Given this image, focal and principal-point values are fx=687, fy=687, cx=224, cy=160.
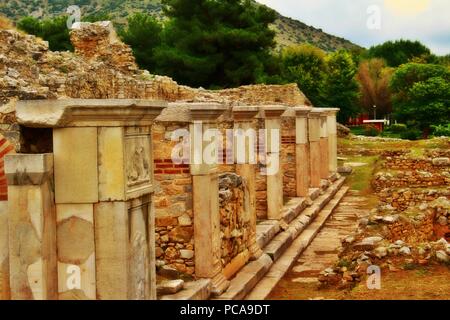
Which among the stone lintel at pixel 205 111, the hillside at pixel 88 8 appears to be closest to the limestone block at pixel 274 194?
the stone lintel at pixel 205 111

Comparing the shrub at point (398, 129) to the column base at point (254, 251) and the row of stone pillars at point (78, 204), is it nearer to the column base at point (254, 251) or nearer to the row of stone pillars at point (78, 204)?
the column base at point (254, 251)

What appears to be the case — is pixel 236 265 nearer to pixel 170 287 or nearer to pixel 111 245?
pixel 170 287

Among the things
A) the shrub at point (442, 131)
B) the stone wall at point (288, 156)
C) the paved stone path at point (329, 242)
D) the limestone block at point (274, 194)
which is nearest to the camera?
the paved stone path at point (329, 242)

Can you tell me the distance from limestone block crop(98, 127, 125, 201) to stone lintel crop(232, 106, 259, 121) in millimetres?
5870

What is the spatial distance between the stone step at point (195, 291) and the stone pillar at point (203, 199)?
0.21m

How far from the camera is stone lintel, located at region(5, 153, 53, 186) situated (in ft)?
16.3

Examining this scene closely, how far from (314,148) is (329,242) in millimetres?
5931

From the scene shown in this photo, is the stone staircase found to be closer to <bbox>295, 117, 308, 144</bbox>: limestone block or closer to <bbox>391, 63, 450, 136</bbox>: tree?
<bbox>295, 117, 308, 144</bbox>: limestone block

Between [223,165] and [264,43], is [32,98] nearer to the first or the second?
[223,165]

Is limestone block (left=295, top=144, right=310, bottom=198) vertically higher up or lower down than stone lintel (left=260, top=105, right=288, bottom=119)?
lower down

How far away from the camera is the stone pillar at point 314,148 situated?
61.0 ft

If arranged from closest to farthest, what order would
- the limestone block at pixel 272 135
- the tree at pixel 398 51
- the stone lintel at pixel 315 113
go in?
1. the limestone block at pixel 272 135
2. the stone lintel at pixel 315 113
3. the tree at pixel 398 51

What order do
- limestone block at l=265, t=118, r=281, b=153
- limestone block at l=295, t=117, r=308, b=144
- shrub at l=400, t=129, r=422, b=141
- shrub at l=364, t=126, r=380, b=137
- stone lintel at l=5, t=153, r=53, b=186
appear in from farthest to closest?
shrub at l=364, t=126, r=380, b=137
shrub at l=400, t=129, r=422, b=141
limestone block at l=295, t=117, r=308, b=144
limestone block at l=265, t=118, r=281, b=153
stone lintel at l=5, t=153, r=53, b=186

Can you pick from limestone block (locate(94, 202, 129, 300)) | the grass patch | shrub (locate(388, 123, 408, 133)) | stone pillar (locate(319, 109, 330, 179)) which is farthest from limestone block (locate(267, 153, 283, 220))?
shrub (locate(388, 123, 408, 133))
